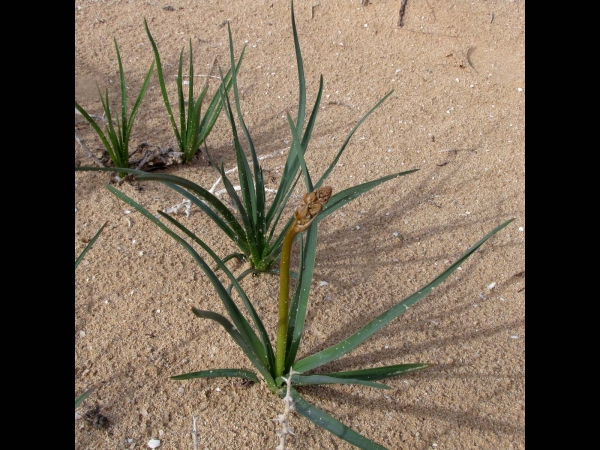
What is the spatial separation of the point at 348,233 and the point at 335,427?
1.04m

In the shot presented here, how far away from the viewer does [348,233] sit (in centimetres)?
221

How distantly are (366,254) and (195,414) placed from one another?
34.5 inches

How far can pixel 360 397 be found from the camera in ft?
5.19

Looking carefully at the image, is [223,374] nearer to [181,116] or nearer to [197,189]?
[197,189]

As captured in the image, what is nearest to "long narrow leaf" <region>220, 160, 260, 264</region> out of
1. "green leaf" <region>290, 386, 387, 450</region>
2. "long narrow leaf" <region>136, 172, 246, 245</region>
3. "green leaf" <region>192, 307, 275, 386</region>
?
"long narrow leaf" <region>136, 172, 246, 245</region>

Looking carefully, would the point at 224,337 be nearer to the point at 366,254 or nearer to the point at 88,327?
the point at 88,327

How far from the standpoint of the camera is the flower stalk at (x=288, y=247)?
947 mm

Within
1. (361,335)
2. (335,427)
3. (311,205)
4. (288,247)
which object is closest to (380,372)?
(361,335)

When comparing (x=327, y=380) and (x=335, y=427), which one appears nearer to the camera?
(x=335, y=427)

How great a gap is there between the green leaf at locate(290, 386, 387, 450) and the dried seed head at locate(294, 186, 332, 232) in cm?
50

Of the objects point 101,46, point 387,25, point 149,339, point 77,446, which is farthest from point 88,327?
point 387,25

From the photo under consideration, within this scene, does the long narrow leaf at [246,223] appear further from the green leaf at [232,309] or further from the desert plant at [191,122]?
the desert plant at [191,122]

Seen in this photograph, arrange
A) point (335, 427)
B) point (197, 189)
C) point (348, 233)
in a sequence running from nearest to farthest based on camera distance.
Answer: point (335, 427) < point (197, 189) < point (348, 233)

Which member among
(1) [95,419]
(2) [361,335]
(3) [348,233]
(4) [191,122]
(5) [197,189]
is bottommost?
(1) [95,419]
